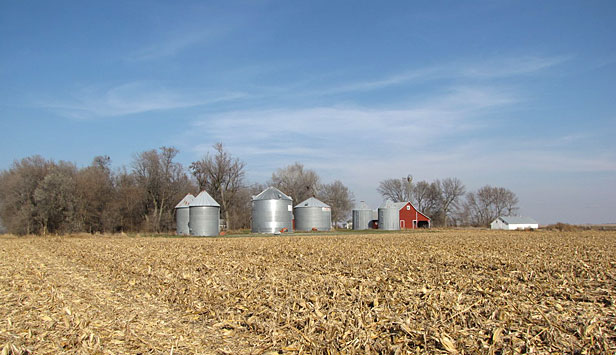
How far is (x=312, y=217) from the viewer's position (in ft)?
203

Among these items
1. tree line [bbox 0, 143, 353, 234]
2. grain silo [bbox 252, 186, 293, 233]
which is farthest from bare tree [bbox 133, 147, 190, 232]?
grain silo [bbox 252, 186, 293, 233]

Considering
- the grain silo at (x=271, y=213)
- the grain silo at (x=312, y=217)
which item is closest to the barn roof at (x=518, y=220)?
the grain silo at (x=312, y=217)

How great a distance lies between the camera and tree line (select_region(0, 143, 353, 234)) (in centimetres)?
5316

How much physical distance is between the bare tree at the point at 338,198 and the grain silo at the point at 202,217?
159 feet

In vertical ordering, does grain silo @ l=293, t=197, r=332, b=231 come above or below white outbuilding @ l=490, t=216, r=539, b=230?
above

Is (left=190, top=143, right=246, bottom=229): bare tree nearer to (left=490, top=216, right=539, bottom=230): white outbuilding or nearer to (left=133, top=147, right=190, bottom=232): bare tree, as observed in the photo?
(left=133, top=147, right=190, bottom=232): bare tree

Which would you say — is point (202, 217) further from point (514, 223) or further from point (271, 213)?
point (514, 223)

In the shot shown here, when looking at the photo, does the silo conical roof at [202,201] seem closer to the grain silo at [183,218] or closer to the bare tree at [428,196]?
the grain silo at [183,218]

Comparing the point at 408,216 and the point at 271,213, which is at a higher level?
the point at 271,213

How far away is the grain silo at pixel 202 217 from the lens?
49.9 m

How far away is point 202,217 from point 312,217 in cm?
1714

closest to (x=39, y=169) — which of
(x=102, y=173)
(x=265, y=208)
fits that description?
(x=102, y=173)

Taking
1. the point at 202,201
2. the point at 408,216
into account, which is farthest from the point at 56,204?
the point at 408,216

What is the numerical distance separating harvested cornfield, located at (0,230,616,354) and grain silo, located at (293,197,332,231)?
4559cm
